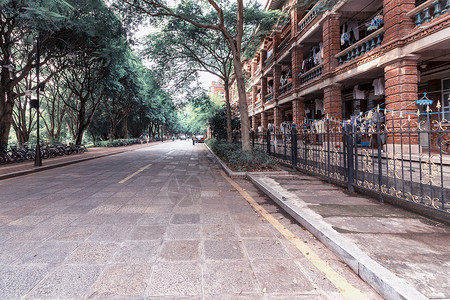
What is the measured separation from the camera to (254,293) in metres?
2.27

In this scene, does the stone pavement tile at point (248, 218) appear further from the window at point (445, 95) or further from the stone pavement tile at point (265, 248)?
the window at point (445, 95)

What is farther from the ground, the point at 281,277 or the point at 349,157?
the point at 349,157

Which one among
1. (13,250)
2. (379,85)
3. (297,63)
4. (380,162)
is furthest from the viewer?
(297,63)

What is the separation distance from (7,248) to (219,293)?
2.96 metres

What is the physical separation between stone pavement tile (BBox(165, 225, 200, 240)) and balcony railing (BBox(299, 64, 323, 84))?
1442cm

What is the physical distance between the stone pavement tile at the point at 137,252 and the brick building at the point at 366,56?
17.8ft

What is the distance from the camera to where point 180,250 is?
311cm

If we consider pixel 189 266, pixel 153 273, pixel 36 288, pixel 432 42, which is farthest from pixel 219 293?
pixel 432 42

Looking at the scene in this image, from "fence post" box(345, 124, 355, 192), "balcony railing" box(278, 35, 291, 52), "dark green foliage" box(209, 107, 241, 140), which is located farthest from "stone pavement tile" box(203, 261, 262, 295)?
"balcony railing" box(278, 35, 291, 52)

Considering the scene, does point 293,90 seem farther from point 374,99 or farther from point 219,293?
point 219,293

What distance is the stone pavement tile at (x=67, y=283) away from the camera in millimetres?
2254

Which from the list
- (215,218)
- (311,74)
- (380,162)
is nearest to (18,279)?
(215,218)

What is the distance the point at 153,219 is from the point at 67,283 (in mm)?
1878

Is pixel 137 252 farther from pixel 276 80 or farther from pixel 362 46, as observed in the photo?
pixel 276 80
